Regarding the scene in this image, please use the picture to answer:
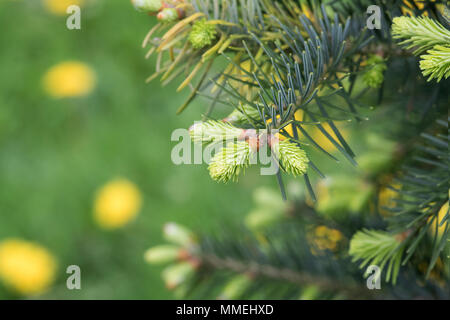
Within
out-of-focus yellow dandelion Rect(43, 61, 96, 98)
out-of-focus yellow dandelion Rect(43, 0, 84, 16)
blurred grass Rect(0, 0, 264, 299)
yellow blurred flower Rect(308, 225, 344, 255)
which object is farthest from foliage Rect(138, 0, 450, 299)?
out-of-focus yellow dandelion Rect(43, 0, 84, 16)

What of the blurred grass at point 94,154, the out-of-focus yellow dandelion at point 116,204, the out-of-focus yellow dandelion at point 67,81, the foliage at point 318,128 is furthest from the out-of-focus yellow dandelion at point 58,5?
the foliage at point 318,128

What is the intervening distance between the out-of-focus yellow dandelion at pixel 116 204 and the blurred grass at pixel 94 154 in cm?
3

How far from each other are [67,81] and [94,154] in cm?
33

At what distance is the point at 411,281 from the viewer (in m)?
0.58

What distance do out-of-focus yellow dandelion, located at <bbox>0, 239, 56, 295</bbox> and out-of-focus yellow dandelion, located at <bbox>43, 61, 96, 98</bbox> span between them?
606 millimetres

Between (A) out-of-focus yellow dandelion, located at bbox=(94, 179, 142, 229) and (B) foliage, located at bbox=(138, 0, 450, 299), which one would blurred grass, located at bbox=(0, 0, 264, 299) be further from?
(B) foliage, located at bbox=(138, 0, 450, 299)

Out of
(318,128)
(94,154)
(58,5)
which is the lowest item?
(318,128)

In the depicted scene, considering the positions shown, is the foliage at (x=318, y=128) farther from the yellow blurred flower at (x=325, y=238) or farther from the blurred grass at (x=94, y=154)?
the blurred grass at (x=94, y=154)

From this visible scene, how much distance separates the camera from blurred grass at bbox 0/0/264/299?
62.4 inches

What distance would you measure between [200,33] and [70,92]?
1.56 meters

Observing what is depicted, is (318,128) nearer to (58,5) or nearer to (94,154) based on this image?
(94,154)

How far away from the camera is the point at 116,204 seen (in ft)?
5.25

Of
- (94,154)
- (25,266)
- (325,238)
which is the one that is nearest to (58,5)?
(94,154)
